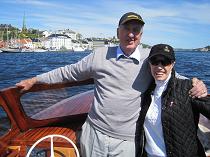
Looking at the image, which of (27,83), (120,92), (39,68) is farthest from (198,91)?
(39,68)

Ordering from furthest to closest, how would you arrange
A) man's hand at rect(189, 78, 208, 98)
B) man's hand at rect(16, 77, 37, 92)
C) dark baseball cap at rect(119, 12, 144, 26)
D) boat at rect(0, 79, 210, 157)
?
boat at rect(0, 79, 210, 157)
man's hand at rect(16, 77, 37, 92)
dark baseball cap at rect(119, 12, 144, 26)
man's hand at rect(189, 78, 208, 98)

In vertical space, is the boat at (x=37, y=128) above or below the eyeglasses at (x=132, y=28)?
below

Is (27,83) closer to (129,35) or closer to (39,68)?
(129,35)

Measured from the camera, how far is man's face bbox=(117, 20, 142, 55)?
10.4 feet

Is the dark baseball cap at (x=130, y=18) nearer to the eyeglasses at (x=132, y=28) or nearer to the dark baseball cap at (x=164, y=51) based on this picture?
the eyeglasses at (x=132, y=28)

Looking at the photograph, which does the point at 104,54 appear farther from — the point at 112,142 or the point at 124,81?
the point at 112,142

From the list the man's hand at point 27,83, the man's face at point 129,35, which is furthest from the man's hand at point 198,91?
the man's hand at point 27,83

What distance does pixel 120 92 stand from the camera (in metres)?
3.16

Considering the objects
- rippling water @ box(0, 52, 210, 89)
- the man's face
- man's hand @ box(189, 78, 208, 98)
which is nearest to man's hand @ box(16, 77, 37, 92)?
the man's face

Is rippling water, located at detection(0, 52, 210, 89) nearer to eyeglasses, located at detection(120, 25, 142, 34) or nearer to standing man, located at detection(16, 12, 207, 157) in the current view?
standing man, located at detection(16, 12, 207, 157)

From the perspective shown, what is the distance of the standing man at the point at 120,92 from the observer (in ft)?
10.3

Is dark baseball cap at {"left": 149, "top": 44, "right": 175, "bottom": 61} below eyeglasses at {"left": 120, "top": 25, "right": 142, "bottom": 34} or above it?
below

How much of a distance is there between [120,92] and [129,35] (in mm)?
493

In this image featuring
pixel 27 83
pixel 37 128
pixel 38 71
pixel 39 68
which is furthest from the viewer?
pixel 39 68
